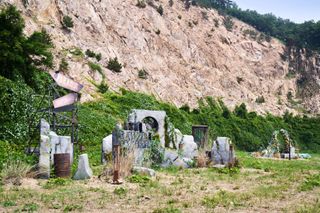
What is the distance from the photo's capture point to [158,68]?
37.2 m

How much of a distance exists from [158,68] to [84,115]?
58.8 ft

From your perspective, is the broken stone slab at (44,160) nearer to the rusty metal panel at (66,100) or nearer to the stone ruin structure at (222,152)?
the rusty metal panel at (66,100)

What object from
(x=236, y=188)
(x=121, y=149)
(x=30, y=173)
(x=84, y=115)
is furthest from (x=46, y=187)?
(x=84, y=115)

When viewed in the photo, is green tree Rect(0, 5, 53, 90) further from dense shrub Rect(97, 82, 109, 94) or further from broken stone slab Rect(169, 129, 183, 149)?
broken stone slab Rect(169, 129, 183, 149)

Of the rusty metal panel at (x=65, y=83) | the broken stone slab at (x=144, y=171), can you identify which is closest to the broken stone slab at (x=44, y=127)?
the rusty metal panel at (x=65, y=83)

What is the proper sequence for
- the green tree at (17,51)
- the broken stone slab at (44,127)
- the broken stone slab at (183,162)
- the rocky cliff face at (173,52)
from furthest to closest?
the rocky cliff face at (173,52), the green tree at (17,51), the broken stone slab at (183,162), the broken stone slab at (44,127)

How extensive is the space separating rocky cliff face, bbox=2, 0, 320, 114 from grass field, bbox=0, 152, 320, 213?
15169mm

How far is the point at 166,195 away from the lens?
27.6ft

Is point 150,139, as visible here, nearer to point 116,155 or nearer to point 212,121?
point 116,155

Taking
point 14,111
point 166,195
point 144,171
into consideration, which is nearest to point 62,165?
point 144,171

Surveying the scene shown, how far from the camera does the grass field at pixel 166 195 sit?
7.07 meters

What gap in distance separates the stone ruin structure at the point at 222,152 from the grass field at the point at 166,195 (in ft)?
11.9

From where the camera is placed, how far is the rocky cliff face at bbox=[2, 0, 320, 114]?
30.4 m

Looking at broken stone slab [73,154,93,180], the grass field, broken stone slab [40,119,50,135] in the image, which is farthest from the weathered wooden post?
broken stone slab [40,119,50,135]
